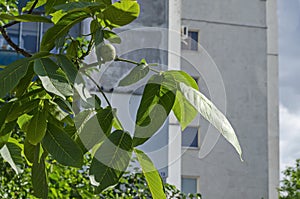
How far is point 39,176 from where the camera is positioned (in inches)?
34.0

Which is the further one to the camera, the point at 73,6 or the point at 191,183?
the point at 191,183

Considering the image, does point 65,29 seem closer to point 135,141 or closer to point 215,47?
point 135,141

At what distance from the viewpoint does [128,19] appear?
0.79m

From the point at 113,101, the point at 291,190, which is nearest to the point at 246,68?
Answer: the point at 291,190

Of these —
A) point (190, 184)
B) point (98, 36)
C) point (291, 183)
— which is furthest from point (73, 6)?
point (190, 184)

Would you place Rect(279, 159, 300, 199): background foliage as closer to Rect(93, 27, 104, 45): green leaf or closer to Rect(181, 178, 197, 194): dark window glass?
Rect(181, 178, 197, 194): dark window glass

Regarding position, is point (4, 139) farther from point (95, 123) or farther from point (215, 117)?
point (215, 117)

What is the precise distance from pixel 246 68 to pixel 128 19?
47.6ft

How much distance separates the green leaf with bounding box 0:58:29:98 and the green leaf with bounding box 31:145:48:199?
154mm

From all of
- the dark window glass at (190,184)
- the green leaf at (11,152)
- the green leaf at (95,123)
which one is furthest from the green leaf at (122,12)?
the dark window glass at (190,184)

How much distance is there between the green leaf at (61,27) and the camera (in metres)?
0.79

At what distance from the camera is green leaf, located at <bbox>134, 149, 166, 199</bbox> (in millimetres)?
832

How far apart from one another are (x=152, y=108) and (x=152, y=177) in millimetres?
117

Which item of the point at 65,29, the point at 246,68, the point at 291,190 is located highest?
the point at 246,68
